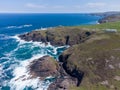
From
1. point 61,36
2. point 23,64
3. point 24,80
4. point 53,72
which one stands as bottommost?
point 24,80

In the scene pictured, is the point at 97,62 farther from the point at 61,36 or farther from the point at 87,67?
the point at 61,36

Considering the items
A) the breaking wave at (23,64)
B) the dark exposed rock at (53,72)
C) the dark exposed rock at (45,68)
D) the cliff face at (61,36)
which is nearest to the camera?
the dark exposed rock at (53,72)

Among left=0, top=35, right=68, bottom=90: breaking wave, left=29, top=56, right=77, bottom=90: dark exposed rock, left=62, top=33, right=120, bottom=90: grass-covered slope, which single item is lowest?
left=0, top=35, right=68, bottom=90: breaking wave

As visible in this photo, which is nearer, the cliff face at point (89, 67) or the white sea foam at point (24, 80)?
the cliff face at point (89, 67)

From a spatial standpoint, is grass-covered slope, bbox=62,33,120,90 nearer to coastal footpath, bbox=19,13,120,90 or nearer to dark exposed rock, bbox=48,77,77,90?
coastal footpath, bbox=19,13,120,90

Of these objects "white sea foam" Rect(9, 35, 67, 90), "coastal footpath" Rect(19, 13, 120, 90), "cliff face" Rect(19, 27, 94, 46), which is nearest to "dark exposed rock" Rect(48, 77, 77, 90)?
"coastal footpath" Rect(19, 13, 120, 90)

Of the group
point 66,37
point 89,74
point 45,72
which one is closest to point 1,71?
point 45,72

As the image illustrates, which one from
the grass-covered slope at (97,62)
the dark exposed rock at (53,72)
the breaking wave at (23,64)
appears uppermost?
the grass-covered slope at (97,62)

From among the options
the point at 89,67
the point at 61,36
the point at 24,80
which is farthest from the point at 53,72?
the point at 61,36

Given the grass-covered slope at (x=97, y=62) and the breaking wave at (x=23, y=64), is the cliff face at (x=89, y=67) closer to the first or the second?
the grass-covered slope at (x=97, y=62)

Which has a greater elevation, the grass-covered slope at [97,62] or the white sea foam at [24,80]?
the grass-covered slope at [97,62]

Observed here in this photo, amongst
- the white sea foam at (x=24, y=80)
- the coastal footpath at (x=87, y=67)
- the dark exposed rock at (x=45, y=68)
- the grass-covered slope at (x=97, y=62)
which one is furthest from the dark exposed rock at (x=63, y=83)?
the dark exposed rock at (x=45, y=68)

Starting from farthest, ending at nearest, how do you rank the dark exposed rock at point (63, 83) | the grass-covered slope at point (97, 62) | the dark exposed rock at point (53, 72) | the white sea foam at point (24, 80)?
the white sea foam at point (24, 80)
the dark exposed rock at point (53, 72)
the grass-covered slope at point (97, 62)
the dark exposed rock at point (63, 83)
